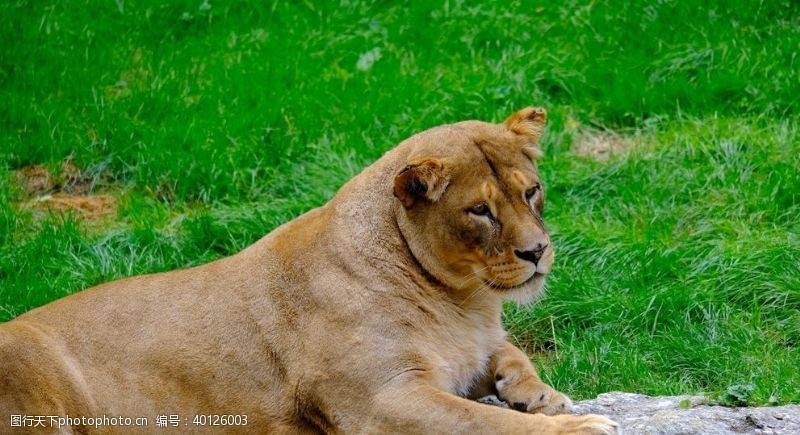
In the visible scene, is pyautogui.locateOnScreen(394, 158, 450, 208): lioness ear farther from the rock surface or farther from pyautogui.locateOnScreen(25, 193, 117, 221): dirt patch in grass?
pyautogui.locateOnScreen(25, 193, 117, 221): dirt patch in grass

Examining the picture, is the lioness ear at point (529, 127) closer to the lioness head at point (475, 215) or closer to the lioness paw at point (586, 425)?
the lioness head at point (475, 215)

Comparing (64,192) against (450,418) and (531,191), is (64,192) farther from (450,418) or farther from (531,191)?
(450,418)

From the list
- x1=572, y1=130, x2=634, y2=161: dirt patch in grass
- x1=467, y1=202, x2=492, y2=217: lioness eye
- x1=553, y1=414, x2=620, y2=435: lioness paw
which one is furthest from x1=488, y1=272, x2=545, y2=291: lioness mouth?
x1=572, y1=130, x2=634, y2=161: dirt patch in grass

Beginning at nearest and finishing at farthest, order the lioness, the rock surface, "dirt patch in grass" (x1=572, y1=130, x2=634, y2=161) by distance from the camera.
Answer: the rock surface → the lioness → "dirt patch in grass" (x1=572, y1=130, x2=634, y2=161)

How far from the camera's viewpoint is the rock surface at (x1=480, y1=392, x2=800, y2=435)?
5.56 m

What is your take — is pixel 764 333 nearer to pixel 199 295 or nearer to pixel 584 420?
pixel 584 420

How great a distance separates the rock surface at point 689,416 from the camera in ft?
18.2

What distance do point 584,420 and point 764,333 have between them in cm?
244

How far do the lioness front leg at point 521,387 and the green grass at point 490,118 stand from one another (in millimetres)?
882

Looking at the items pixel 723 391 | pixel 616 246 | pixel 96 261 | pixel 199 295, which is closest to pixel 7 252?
pixel 96 261

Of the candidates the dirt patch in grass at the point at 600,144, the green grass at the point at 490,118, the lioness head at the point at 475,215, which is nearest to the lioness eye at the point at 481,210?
the lioness head at the point at 475,215

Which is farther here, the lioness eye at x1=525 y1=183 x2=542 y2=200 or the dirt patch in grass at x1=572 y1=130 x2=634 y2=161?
the dirt patch in grass at x1=572 y1=130 x2=634 y2=161

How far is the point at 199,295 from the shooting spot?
241 inches

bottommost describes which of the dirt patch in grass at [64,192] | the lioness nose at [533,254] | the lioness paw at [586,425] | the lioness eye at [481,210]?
the dirt patch in grass at [64,192]
